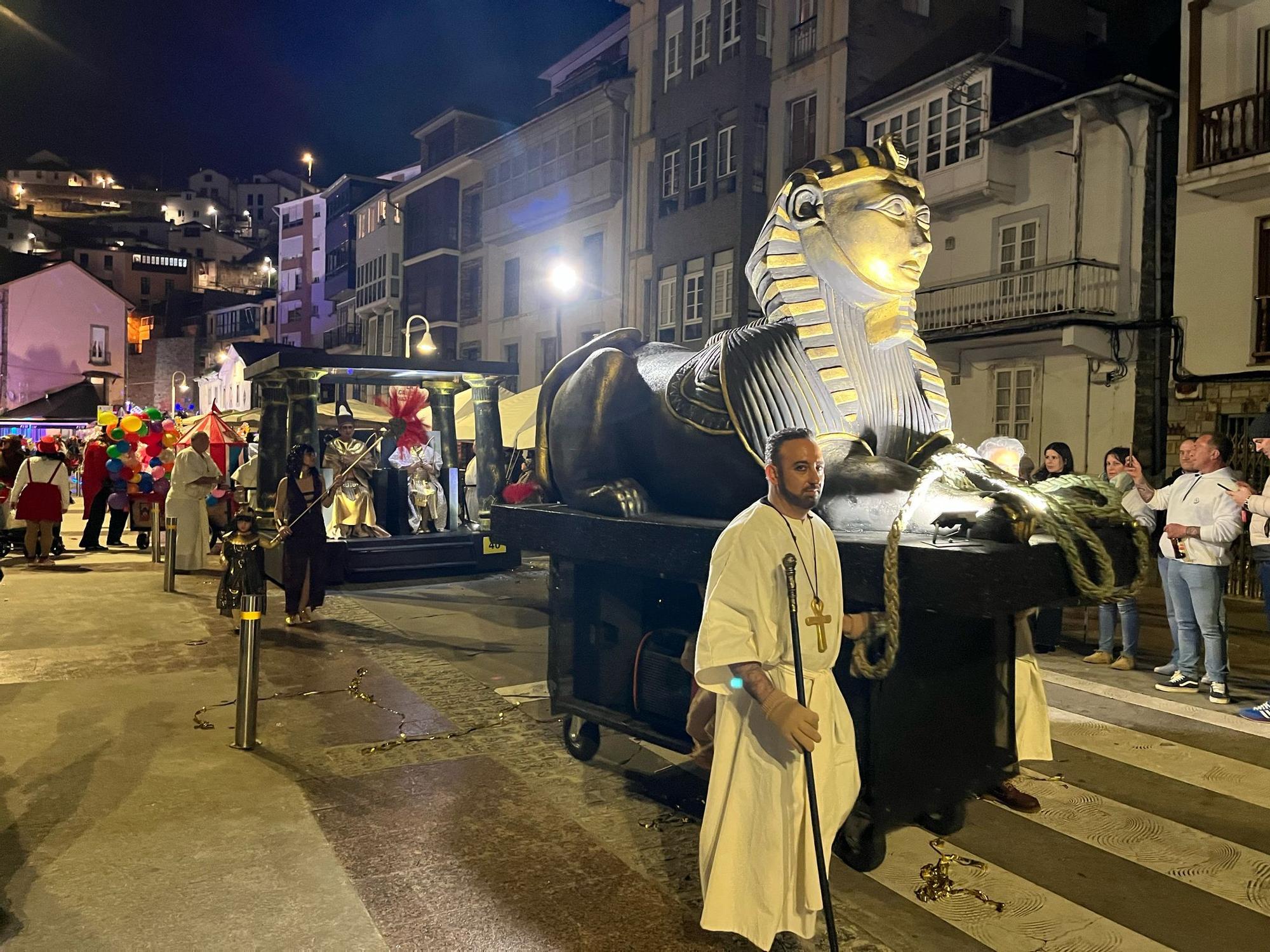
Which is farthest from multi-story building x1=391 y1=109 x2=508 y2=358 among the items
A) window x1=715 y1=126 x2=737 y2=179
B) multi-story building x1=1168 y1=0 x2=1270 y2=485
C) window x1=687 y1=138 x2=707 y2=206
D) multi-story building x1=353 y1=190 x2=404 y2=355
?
multi-story building x1=1168 y1=0 x2=1270 y2=485

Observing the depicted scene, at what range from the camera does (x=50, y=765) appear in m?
4.69

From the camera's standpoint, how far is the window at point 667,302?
72.6 feet

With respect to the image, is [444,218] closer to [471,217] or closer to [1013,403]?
[471,217]

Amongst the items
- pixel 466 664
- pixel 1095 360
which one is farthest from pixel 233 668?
pixel 1095 360

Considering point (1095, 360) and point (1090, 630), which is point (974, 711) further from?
point (1095, 360)

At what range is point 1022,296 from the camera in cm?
1559

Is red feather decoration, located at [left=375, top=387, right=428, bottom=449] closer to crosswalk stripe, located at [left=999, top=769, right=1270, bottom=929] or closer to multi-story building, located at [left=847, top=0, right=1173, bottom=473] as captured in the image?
multi-story building, located at [left=847, top=0, right=1173, bottom=473]

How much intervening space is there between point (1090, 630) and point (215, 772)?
789 cm

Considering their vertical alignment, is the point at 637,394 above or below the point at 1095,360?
below

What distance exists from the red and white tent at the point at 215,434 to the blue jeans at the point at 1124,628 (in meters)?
10.5

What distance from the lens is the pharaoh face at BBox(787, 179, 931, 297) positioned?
4.20m

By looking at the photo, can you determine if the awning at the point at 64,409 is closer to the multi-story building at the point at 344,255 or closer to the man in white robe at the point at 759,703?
the multi-story building at the point at 344,255

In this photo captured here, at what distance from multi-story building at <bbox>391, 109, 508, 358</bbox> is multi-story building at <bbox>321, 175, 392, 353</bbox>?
6.23m

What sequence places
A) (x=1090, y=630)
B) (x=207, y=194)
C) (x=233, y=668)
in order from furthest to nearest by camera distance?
1. (x=207, y=194)
2. (x=1090, y=630)
3. (x=233, y=668)
